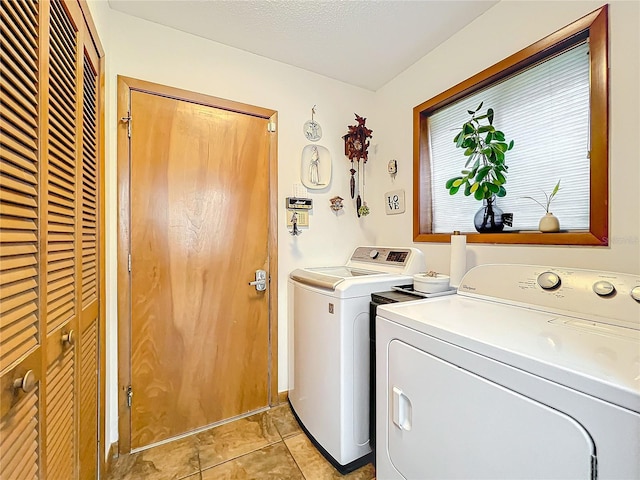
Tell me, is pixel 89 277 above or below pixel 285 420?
above

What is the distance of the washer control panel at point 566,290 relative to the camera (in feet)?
2.94

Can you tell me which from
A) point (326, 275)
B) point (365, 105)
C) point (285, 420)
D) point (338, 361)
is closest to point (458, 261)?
point (326, 275)

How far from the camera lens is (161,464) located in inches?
58.8

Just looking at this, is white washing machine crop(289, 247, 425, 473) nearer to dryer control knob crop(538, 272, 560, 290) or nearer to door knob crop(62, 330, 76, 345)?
dryer control knob crop(538, 272, 560, 290)

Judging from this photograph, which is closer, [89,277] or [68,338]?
[68,338]

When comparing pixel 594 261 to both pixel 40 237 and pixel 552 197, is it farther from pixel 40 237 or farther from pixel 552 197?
pixel 40 237

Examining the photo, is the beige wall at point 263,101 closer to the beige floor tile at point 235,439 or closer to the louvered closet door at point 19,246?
the beige floor tile at point 235,439

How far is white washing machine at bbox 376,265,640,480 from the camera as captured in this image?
1.91ft

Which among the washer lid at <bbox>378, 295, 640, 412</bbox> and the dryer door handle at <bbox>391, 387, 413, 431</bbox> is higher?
the washer lid at <bbox>378, 295, 640, 412</bbox>

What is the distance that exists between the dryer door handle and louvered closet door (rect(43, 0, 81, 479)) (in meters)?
1.08

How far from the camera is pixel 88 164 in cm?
118

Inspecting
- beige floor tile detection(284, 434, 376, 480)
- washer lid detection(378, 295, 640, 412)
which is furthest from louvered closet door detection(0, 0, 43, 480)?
beige floor tile detection(284, 434, 376, 480)

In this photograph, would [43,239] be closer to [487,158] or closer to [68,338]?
[68,338]

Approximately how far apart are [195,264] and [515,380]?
1.66 m
